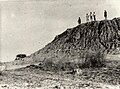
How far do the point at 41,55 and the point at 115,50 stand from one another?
48.7 feet

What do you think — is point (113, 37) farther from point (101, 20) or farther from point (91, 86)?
point (91, 86)

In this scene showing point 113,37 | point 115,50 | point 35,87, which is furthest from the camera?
point 113,37

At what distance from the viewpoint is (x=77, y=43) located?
2206 inches

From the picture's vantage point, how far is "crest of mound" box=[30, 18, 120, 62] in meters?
51.8

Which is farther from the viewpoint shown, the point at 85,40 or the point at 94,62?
the point at 85,40

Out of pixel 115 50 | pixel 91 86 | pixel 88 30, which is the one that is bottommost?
pixel 91 86

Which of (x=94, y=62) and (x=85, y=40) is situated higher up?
(x=85, y=40)

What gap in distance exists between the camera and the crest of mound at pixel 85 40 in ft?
170

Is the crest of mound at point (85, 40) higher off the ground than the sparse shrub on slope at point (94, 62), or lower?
higher

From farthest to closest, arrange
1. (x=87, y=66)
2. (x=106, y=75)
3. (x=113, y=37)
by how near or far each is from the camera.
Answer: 1. (x=113, y=37)
2. (x=87, y=66)
3. (x=106, y=75)

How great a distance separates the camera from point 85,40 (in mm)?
55594

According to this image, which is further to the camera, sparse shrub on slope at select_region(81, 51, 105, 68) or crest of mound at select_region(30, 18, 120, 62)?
crest of mound at select_region(30, 18, 120, 62)

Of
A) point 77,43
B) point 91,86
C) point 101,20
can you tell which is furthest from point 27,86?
point 101,20

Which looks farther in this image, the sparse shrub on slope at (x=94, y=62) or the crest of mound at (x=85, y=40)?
the crest of mound at (x=85, y=40)
